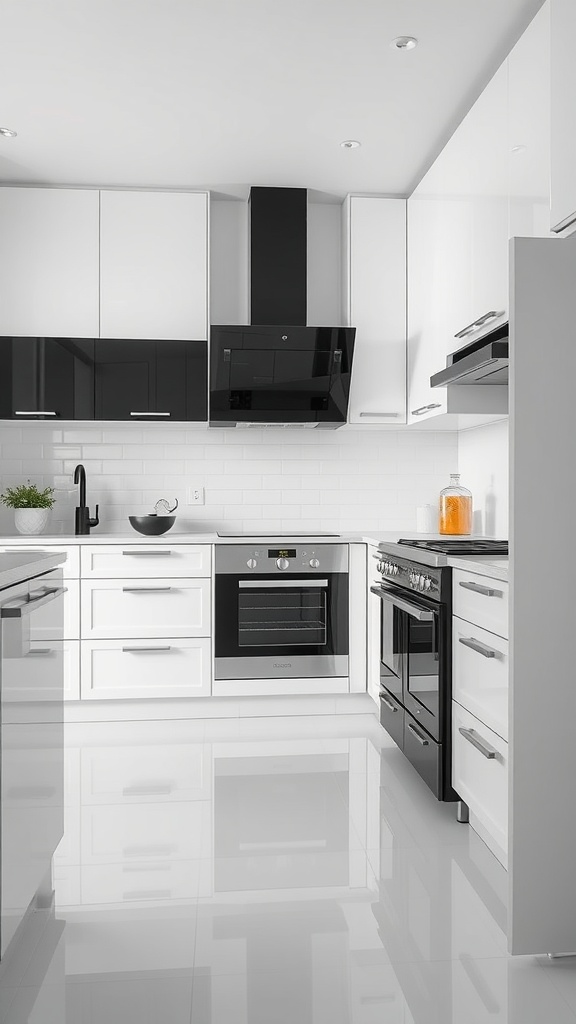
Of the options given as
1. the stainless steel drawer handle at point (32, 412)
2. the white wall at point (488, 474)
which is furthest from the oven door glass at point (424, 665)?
the stainless steel drawer handle at point (32, 412)

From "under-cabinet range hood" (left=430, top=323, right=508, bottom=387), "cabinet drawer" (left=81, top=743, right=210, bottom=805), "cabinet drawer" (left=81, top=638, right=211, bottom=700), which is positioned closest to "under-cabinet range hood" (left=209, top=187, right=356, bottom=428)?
"under-cabinet range hood" (left=430, top=323, right=508, bottom=387)

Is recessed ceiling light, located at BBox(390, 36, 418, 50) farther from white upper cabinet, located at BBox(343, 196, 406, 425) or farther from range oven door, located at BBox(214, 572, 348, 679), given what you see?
range oven door, located at BBox(214, 572, 348, 679)

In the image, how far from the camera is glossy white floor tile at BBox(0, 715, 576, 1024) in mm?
1754

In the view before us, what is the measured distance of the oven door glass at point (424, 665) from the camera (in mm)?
2783

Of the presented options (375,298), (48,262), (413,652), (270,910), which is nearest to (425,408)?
(375,298)

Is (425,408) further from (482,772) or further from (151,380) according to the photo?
(482,772)

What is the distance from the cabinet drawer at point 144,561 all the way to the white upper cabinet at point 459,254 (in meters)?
1.33

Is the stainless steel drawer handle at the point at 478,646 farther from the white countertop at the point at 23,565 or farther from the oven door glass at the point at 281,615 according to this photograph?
the oven door glass at the point at 281,615

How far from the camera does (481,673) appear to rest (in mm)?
2441

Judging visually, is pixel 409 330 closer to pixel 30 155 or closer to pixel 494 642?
pixel 30 155

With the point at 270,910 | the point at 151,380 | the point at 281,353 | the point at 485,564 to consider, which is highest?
the point at 281,353

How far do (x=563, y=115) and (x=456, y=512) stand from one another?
2.21 meters

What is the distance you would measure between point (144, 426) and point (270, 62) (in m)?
2.02

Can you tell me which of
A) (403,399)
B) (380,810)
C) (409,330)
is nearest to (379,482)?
(403,399)
